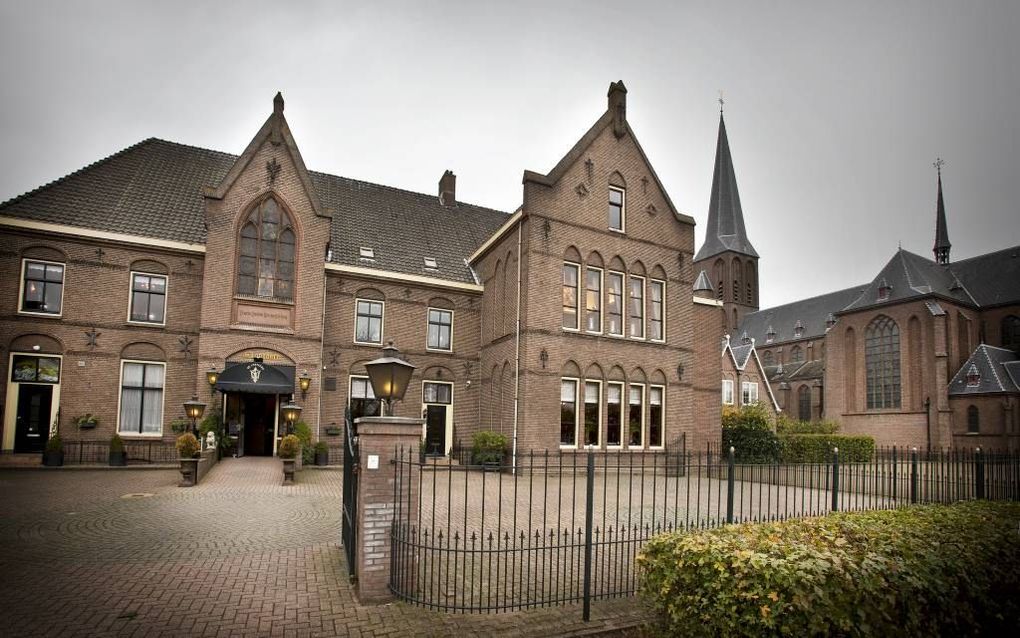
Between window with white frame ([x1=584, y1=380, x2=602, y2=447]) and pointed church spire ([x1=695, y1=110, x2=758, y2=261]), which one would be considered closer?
window with white frame ([x1=584, y1=380, x2=602, y2=447])

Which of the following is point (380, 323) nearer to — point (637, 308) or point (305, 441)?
point (305, 441)

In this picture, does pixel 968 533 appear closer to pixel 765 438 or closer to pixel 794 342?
pixel 765 438

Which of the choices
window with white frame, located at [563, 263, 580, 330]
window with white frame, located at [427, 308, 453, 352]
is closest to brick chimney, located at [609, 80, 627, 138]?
window with white frame, located at [563, 263, 580, 330]

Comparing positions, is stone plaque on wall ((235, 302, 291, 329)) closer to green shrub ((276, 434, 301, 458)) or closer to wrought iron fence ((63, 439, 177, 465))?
wrought iron fence ((63, 439, 177, 465))

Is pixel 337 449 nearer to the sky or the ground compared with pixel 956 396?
nearer to the ground

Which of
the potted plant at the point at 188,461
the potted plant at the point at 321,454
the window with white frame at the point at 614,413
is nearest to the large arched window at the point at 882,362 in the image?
the window with white frame at the point at 614,413

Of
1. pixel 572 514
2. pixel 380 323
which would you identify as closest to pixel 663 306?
pixel 380 323

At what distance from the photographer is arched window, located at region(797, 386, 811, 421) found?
54031mm

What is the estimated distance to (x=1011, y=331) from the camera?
4278cm

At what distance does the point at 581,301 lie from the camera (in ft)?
68.0

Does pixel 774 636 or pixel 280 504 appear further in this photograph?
pixel 280 504

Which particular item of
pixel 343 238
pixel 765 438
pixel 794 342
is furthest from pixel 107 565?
pixel 794 342

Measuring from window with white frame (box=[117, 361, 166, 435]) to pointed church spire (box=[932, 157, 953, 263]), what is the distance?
69.4 meters

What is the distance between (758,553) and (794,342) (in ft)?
202
